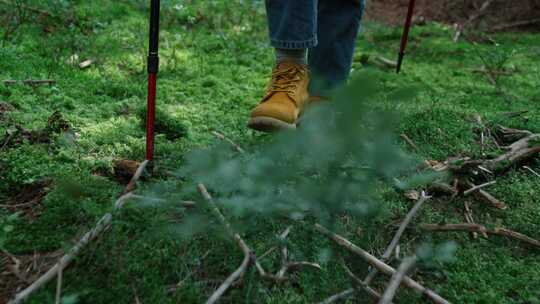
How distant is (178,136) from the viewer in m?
2.15

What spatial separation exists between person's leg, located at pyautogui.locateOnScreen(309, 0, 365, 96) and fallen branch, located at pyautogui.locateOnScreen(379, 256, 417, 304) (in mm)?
1268

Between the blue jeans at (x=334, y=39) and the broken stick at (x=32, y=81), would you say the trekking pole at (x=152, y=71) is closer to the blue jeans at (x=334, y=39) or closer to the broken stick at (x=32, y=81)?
the blue jeans at (x=334, y=39)

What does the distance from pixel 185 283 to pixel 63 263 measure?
0.25 meters

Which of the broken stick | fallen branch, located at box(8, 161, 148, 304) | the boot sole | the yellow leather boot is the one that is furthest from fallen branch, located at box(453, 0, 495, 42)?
fallen branch, located at box(8, 161, 148, 304)

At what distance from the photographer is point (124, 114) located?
2.30 m

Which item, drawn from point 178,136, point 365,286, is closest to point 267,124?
point 178,136

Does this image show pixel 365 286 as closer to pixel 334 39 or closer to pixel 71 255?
pixel 71 255

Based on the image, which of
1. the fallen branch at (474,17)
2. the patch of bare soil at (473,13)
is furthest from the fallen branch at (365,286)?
the patch of bare soil at (473,13)

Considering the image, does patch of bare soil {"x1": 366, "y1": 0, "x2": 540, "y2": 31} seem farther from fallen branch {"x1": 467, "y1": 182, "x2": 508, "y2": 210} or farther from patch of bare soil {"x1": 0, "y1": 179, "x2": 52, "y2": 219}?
patch of bare soil {"x1": 0, "y1": 179, "x2": 52, "y2": 219}

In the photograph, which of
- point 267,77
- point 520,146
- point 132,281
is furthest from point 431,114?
point 132,281

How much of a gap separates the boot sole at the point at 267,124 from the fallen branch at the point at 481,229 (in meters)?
0.64

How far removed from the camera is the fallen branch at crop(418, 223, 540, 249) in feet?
4.70

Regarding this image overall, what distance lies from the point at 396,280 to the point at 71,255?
2.21 feet

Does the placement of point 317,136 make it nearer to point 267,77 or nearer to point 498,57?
point 267,77
